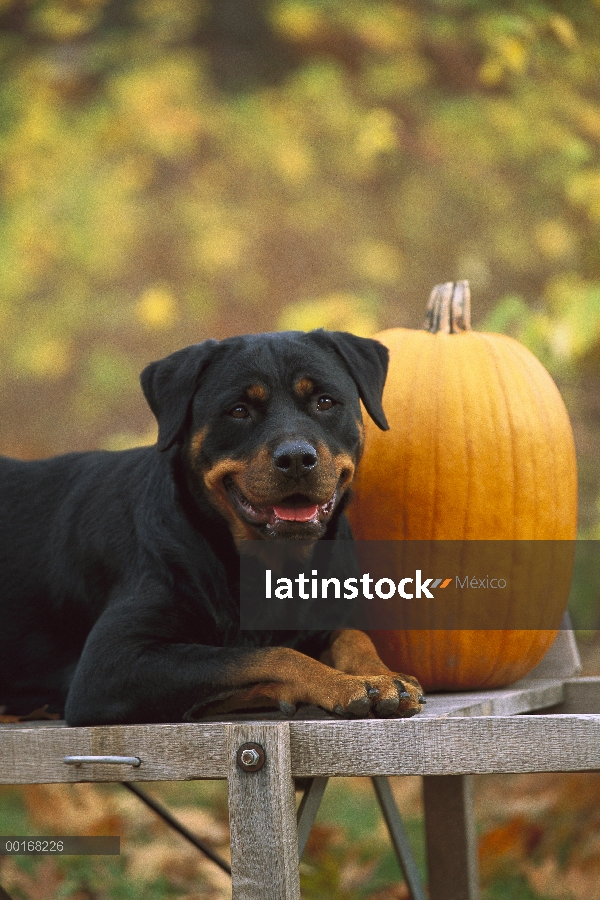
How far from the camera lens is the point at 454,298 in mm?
3010

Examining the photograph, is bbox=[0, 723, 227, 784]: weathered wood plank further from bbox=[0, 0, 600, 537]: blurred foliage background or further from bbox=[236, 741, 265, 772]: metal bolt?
bbox=[0, 0, 600, 537]: blurred foliage background

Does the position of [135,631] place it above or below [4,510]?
below

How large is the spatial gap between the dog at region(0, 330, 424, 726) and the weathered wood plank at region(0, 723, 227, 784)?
18cm

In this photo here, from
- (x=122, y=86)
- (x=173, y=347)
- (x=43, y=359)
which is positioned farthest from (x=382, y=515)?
(x=122, y=86)

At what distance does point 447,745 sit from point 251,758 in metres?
0.32

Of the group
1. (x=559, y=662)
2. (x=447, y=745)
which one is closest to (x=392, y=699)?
(x=447, y=745)

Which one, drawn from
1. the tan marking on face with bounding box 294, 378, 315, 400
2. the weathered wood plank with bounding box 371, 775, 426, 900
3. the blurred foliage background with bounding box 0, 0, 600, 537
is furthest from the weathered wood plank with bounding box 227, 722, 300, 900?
the blurred foliage background with bounding box 0, 0, 600, 537

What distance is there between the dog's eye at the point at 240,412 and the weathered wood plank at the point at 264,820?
80 centimetres

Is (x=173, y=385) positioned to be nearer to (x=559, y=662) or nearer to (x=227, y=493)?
(x=227, y=493)

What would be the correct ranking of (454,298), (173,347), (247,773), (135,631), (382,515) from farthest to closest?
Result: (173,347), (454,298), (382,515), (135,631), (247,773)

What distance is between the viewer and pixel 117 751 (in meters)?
1.85

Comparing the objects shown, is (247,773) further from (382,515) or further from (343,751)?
(382,515)

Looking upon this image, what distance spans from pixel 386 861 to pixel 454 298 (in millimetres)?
2243

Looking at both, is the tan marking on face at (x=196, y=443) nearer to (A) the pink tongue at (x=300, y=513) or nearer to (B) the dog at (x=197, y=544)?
(B) the dog at (x=197, y=544)
